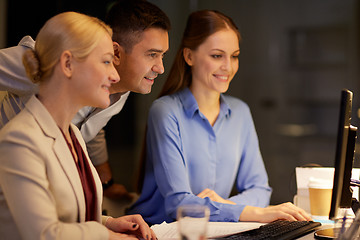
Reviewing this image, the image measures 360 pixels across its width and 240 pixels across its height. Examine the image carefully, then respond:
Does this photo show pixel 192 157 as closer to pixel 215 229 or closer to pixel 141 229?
pixel 215 229

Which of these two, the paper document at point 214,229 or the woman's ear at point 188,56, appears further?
the woman's ear at point 188,56

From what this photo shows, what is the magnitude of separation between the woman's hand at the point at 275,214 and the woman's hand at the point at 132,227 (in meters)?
0.51

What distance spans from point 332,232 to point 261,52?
3528 mm

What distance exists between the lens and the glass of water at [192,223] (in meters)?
1.17

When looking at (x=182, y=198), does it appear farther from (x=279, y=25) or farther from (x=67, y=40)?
(x=279, y=25)

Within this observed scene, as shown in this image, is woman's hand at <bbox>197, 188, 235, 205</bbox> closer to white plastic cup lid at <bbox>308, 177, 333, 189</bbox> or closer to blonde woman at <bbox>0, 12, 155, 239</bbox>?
white plastic cup lid at <bbox>308, 177, 333, 189</bbox>

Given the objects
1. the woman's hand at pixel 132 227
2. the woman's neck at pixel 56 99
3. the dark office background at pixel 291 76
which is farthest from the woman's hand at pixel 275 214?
the dark office background at pixel 291 76

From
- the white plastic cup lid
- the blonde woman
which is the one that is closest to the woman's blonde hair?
the blonde woman

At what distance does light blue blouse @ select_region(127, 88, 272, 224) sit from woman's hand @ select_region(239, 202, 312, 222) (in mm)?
201

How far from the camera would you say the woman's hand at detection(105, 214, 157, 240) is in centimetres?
151

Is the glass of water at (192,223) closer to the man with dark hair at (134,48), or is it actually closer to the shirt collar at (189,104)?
the man with dark hair at (134,48)

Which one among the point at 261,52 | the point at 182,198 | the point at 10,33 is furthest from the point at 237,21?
the point at 182,198

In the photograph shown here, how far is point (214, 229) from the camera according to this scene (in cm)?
176

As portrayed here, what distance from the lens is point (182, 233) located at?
3.86 feet
